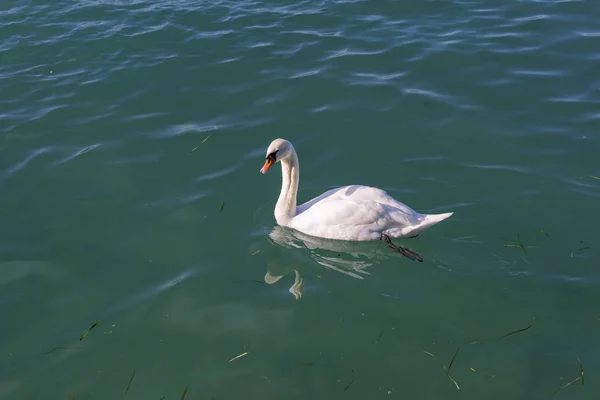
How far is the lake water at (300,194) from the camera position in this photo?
725 cm

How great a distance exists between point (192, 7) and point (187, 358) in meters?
9.85

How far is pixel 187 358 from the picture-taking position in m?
7.40

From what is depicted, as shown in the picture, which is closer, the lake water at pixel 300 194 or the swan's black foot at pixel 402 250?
the lake water at pixel 300 194

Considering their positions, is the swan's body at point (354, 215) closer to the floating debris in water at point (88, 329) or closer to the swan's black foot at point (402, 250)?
the swan's black foot at point (402, 250)

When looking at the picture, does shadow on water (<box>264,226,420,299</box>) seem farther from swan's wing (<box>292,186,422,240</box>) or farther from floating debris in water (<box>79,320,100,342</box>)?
floating debris in water (<box>79,320,100,342</box>)

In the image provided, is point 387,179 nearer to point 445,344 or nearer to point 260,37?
point 445,344

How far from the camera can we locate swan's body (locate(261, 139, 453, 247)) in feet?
28.7

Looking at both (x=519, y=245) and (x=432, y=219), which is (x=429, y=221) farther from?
(x=519, y=245)

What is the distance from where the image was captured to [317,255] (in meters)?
8.85

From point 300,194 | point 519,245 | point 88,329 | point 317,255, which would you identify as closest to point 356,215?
point 317,255

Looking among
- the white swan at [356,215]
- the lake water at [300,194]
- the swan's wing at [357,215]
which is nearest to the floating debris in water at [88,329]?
the lake water at [300,194]

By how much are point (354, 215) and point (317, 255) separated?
2.38ft

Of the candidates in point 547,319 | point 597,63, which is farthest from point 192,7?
point 547,319

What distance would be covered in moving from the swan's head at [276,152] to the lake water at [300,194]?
105 centimetres
